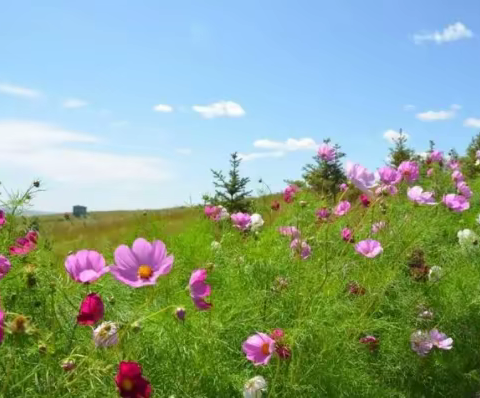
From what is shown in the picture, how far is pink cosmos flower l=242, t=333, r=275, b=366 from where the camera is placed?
2334mm

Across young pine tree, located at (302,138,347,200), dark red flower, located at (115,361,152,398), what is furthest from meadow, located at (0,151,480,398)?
young pine tree, located at (302,138,347,200)

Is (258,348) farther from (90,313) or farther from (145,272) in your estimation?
(90,313)

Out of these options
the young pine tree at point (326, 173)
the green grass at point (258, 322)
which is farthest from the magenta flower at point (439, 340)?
the young pine tree at point (326, 173)

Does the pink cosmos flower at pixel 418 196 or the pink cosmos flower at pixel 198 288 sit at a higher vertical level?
the pink cosmos flower at pixel 418 196

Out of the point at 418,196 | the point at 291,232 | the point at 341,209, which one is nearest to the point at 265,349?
the point at 291,232

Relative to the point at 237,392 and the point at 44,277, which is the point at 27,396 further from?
the point at 237,392

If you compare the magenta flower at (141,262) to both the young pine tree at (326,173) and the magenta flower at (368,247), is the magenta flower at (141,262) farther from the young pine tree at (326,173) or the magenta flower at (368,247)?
the young pine tree at (326,173)

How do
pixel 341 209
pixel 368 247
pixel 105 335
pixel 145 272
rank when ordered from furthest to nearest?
pixel 341 209 < pixel 368 247 < pixel 145 272 < pixel 105 335

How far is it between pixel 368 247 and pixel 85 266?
1715 mm

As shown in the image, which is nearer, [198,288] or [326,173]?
[198,288]

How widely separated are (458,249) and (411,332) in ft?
4.66

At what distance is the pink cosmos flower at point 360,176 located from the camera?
9.11ft

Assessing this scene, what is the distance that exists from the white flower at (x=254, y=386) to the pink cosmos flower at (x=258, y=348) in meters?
0.06

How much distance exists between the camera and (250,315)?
114 inches
